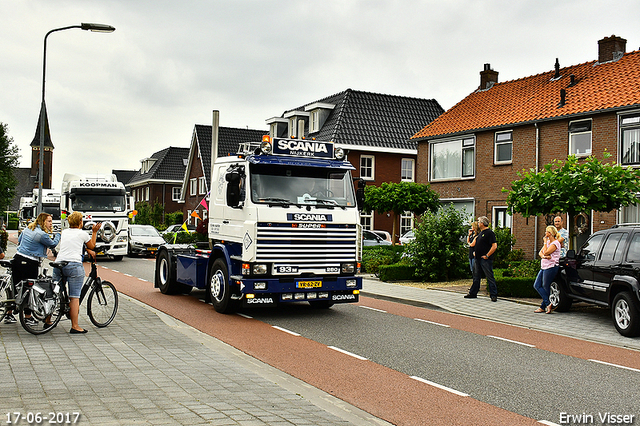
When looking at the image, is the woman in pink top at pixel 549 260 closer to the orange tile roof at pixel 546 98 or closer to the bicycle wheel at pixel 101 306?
the bicycle wheel at pixel 101 306

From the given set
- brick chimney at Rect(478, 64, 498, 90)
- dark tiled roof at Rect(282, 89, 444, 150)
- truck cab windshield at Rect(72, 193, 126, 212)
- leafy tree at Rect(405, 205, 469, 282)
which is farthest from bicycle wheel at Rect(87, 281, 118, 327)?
dark tiled roof at Rect(282, 89, 444, 150)

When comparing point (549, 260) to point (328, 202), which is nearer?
point (328, 202)

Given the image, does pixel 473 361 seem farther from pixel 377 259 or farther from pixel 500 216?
pixel 500 216

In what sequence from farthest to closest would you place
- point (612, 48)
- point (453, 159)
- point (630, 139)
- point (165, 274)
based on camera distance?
point (453, 159), point (612, 48), point (630, 139), point (165, 274)

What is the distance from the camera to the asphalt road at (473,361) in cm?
632

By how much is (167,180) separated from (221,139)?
42.8 feet

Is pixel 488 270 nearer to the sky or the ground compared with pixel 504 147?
Answer: nearer to the ground

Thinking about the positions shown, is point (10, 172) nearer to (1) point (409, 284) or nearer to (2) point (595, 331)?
(1) point (409, 284)

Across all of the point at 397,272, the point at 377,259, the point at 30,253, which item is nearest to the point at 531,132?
the point at 377,259

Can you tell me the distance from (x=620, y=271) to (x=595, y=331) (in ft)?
3.67

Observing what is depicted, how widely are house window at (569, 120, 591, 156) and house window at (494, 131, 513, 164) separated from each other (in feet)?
9.88

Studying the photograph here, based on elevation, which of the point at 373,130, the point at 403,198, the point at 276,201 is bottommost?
the point at 276,201

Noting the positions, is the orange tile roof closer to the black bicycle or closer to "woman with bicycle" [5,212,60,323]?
the black bicycle

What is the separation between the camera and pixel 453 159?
2883 cm
